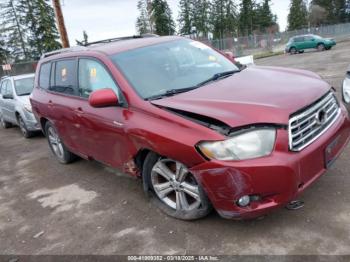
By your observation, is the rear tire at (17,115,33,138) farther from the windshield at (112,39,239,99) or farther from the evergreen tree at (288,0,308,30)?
the evergreen tree at (288,0,308,30)

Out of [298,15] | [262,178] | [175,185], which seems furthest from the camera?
[298,15]

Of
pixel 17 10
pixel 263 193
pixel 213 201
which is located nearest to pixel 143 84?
pixel 213 201

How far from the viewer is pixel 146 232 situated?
12.3 ft

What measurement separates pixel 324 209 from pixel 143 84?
2.23m

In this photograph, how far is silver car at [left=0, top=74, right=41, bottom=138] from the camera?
8.70m

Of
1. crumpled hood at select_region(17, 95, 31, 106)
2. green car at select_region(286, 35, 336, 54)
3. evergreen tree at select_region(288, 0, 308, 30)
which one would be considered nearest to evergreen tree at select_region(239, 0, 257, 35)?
evergreen tree at select_region(288, 0, 308, 30)

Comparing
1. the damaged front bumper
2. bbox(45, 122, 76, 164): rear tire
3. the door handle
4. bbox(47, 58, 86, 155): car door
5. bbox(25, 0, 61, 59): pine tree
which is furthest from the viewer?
bbox(25, 0, 61, 59): pine tree

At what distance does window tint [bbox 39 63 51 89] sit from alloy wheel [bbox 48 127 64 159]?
753 mm

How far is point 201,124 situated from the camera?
3.22 metres

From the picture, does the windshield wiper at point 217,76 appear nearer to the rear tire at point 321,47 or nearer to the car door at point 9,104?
the car door at point 9,104

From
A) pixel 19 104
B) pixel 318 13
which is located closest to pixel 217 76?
pixel 19 104

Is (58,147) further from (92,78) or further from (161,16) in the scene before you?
(161,16)

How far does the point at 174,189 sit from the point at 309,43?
30905 mm

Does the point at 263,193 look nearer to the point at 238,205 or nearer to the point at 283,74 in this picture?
the point at 238,205
